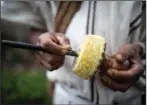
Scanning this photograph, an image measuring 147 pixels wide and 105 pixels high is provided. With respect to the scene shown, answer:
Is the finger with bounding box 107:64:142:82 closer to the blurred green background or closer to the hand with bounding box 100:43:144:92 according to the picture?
the hand with bounding box 100:43:144:92

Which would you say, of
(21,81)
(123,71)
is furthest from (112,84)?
(21,81)

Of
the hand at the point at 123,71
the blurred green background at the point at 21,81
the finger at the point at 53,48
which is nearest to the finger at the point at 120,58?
the hand at the point at 123,71

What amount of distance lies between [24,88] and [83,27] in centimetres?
158

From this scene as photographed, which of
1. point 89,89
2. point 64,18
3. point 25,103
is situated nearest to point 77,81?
point 89,89

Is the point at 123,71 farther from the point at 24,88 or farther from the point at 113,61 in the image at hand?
the point at 24,88

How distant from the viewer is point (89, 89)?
1021mm

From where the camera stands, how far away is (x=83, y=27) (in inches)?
39.2

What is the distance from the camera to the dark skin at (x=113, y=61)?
85cm

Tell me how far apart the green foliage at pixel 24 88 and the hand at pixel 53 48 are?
146cm

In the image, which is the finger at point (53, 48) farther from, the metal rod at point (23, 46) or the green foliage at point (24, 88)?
the green foliage at point (24, 88)

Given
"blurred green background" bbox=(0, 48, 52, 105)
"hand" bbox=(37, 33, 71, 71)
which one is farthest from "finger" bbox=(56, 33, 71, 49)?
"blurred green background" bbox=(0, 48, 52, 105)

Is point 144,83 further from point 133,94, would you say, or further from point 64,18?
point 64,18

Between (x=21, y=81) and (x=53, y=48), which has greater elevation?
(x=53, y=48)

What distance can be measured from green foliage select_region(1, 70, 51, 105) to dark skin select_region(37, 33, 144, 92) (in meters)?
1.48
